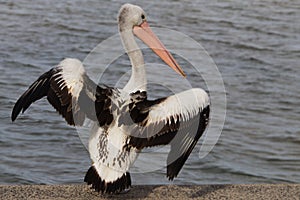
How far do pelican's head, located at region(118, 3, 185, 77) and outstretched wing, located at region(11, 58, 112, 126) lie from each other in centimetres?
77

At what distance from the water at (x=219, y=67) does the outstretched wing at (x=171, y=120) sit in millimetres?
2168

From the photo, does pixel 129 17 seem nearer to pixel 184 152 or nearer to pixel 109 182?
pixel 184 152

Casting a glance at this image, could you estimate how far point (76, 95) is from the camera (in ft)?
15.1

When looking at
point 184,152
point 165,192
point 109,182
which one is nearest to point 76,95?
point 109,182

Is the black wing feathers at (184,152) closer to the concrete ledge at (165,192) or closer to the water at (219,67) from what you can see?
the concrete ledge at (165,192)

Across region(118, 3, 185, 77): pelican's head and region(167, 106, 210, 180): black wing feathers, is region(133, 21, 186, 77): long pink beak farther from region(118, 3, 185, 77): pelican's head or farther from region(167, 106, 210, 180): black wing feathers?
region(167, 106, 210, 180): black wing feathers

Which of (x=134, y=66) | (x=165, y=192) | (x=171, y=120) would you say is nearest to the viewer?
(x=171, y=120)

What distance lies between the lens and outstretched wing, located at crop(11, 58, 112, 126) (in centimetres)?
462

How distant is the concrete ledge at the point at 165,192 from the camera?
477cm

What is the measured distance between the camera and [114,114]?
4.67 metres

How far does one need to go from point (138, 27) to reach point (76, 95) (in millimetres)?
987

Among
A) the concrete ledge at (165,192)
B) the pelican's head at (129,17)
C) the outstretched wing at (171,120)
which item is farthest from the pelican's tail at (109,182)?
the pelican's head at (129,17)

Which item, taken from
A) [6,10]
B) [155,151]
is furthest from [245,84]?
[6,10]

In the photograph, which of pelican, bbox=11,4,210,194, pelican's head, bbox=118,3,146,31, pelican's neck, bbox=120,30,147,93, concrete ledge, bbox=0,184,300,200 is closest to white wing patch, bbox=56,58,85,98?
pelican, bbox=11,4,210,194
